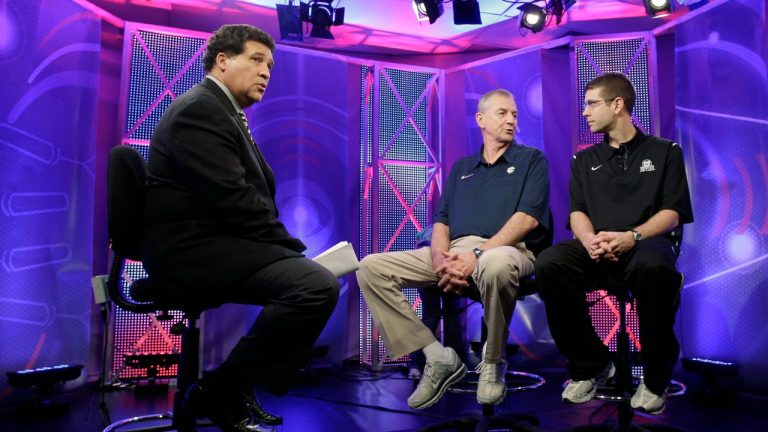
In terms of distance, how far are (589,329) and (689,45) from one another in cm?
279

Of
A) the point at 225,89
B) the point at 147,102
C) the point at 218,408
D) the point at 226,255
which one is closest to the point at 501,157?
the point at 225,89

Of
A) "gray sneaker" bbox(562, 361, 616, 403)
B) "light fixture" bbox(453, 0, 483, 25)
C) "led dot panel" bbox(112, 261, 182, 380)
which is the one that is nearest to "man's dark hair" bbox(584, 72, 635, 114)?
"gray sneaker" bbox(562, 361, 616, 403)

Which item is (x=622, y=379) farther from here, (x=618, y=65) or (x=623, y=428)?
(x=618, y=65)

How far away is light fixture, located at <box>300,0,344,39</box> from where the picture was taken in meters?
4.95

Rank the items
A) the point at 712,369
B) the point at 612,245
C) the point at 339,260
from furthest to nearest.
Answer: the point at 712,369
the point at 612,245
the point at 339,260

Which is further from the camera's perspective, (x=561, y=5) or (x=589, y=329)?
(x=561, y=5)

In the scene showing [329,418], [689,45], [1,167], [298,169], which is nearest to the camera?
[329,418]

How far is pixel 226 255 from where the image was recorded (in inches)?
78.5

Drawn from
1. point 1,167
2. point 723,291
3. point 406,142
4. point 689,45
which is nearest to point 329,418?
point 1,167

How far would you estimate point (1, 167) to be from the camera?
3291 millimetres

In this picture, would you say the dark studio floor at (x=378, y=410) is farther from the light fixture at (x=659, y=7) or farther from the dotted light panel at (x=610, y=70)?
the light fixture at (x=659, y=7)

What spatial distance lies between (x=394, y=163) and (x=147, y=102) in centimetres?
210

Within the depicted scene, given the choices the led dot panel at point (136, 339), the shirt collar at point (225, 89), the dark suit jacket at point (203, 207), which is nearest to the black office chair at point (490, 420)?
the dark suit jacket at point (203, 207)

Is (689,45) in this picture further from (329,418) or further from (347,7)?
(329,418)
